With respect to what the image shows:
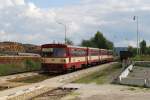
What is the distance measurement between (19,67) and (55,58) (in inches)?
342

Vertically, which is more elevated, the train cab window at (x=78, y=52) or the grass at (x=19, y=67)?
the train cab window at (x=78, y=52)

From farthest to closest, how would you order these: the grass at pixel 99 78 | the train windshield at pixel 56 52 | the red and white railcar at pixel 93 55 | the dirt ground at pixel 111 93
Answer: the red and white railcar at pixel 93 55
the train windshield at pixel 56 52
the grass at pixel 99 78
the dirt ground at pixel 111 93

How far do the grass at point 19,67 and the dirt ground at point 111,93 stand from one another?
1685cm

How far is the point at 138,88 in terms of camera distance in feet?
84.9

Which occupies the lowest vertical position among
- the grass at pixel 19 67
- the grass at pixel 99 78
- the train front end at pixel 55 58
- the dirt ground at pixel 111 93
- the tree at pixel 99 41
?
the dirt ground at pixel 111 93

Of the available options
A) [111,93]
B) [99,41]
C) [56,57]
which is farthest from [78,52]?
[99,41]

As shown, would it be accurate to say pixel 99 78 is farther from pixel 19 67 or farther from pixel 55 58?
pixel 19 67

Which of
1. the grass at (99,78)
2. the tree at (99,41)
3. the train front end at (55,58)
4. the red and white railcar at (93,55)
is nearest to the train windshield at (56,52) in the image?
the train front end at (55,58)

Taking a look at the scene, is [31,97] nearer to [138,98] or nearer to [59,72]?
[138,98]

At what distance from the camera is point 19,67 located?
48406 mm

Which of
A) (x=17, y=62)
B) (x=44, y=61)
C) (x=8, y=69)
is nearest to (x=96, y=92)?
(x=44, y=61)

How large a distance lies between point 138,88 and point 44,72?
18.3 meters

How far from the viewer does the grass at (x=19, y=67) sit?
1699 inches

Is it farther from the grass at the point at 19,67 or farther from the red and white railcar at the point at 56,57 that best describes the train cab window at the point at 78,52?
the grass at the point at 19,67
